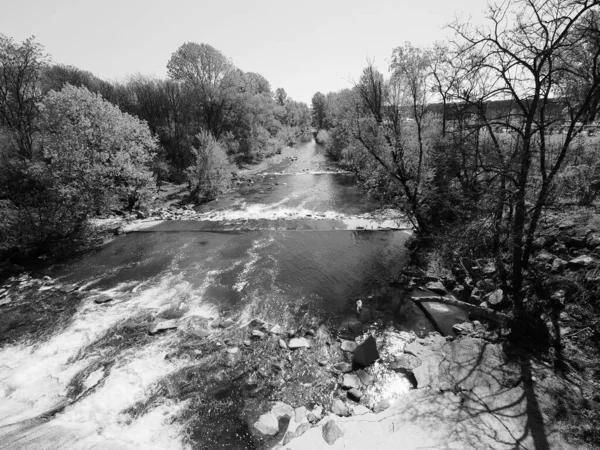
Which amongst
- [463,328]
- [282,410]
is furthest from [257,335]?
[463,328]

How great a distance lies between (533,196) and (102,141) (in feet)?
78.2

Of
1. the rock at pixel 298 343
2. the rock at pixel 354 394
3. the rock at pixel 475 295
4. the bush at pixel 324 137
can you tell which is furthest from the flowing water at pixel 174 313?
the bush at pixel 324 137

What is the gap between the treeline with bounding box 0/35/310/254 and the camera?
56.6 ft

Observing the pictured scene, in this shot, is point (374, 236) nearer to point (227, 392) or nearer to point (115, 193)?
point (227, 392)

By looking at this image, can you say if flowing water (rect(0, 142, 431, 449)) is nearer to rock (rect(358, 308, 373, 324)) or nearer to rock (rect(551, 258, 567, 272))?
rock (rect(358, 308, 373, 324))

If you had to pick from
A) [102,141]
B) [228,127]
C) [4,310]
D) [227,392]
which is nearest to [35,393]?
[227,392]

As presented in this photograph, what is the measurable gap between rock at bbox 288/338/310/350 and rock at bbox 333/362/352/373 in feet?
3.97

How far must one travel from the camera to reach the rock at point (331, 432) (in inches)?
235

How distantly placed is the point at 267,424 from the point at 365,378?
292cm

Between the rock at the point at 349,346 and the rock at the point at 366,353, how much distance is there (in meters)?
0.48

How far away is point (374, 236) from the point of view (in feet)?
58.7

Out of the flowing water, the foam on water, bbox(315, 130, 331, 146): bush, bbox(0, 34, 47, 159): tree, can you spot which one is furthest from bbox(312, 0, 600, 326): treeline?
bbox(315, 130, 331, 146): bush

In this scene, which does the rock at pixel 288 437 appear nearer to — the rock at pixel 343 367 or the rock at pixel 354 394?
the rock at pixel 354 394

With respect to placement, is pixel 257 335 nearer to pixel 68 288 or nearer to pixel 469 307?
pixel 469 307
